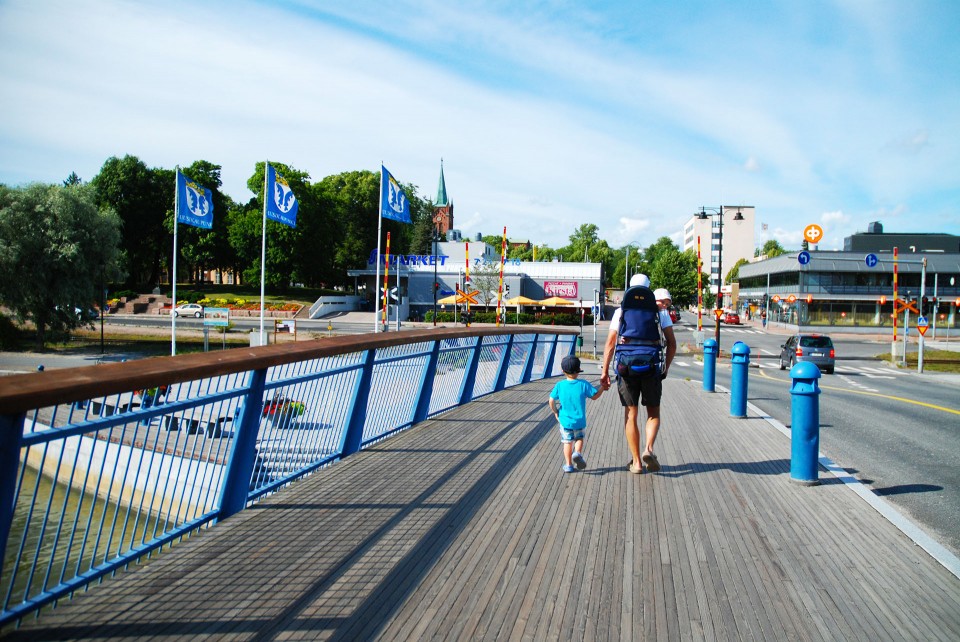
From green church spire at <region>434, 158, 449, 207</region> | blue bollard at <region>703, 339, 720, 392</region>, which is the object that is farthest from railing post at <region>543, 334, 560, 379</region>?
green church spire at <region>434, 158, 449, 207</region>

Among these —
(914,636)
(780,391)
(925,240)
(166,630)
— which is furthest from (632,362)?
(925,240)

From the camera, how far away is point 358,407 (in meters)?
6.23

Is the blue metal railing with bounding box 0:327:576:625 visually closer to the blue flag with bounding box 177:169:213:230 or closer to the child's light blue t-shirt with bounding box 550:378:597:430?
the child's light blue t-shirt with bounding box 550:378:597:430

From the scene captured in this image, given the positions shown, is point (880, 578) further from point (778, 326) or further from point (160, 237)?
point (160, 237)

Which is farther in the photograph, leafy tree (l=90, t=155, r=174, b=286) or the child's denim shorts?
leafy tree (l=90, t=155, r=174, b=286)

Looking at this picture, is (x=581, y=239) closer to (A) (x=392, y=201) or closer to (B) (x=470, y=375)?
(A) (x=392, y=201)

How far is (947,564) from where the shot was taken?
161 inches

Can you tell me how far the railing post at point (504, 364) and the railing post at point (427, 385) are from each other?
3.46 metres

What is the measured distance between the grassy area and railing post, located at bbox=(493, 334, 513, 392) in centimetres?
2580

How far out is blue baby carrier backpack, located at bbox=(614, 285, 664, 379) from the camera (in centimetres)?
582

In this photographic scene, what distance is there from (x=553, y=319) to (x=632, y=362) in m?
51.1

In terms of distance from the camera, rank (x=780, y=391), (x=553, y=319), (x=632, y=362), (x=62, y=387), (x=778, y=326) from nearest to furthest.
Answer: (x=62, y=387) < (x=632, y=362) < (x=780, y=391) < (x=553, y=319) < (x=778, y=326)

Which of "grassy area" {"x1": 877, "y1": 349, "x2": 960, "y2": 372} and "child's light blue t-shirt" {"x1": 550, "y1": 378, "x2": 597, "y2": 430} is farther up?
"child's light blue t-shirt" {"x1": 550, "y1": 378, "x2": 597, "y2": 430}

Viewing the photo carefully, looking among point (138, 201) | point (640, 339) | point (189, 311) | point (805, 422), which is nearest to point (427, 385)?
point (640, 339)
